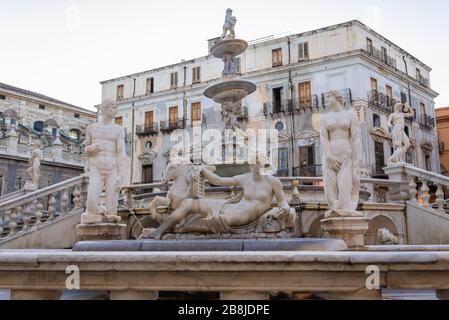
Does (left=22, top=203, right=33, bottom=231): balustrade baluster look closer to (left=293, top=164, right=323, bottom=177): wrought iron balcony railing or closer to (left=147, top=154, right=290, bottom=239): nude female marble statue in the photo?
(left=147, top=154, right=290, bottom=239): nude female marble statue

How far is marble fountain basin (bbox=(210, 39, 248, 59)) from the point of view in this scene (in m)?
13.2

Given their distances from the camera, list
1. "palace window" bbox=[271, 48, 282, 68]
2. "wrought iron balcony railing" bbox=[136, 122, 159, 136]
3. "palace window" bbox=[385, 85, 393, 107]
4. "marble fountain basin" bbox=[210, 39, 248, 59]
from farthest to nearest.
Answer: "wrought iron balcony railing" bbox=[136, 122, 159, 136] → "palace window" bbox=[271, 48, 282, 68] → "palace window" bbox=[385, 85, 393, 107] → "marble fountain basin" bbox=[210, 39, 248, 59]

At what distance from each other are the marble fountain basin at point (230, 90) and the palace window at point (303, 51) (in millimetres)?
25254

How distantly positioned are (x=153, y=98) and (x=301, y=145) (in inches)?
629

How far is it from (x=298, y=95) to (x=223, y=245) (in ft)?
107

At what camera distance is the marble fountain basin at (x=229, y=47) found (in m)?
13.2

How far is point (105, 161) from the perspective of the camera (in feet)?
25.3

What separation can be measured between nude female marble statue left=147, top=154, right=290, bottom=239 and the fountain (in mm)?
6567

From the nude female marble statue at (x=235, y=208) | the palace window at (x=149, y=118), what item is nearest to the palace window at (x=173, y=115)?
the palace window at (x=149, y=118)

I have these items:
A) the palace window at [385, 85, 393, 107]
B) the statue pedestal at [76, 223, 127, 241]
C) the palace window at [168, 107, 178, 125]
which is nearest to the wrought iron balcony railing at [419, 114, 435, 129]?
the palace window at [385, 85, 393, 107]

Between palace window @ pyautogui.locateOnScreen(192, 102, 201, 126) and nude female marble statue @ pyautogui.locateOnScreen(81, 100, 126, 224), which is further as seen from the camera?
palace window @ pyautogui.locateOnScreen(192, 102, 201, 126)

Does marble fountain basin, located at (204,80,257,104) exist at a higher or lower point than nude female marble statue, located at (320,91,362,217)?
higher
